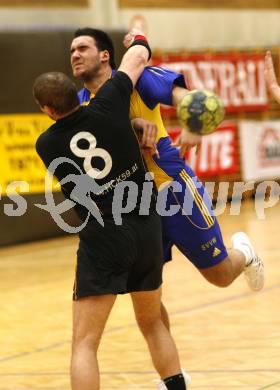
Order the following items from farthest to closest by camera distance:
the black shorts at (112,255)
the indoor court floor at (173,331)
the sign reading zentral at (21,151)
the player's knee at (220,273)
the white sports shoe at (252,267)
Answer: the sign reading zentral at (21,151), the white sports shoe at (252,267), the indoor court floor at (173,331), the player's knee at (220,273), the black shorts at (112,255)

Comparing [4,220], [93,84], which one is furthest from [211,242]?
[4,220]

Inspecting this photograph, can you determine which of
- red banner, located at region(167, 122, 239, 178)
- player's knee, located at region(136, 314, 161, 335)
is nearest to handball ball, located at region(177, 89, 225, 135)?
player's knee, located at region(136, 314, 161, 335)

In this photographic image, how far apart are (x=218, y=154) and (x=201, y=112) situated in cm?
1406

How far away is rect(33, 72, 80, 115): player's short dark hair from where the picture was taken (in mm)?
4656

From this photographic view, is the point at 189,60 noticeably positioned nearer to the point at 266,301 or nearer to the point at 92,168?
the point at 266,301

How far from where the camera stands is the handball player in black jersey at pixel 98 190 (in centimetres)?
477

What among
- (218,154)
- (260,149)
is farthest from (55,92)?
(260,149)

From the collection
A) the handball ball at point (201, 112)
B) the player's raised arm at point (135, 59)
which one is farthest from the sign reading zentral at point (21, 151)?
the handball ball at point (201, 112)

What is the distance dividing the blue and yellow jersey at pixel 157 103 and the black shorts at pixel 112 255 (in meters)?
0.79

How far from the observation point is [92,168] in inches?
191

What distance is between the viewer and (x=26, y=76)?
14.8m

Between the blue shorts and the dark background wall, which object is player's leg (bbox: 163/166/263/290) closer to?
the blue shorts

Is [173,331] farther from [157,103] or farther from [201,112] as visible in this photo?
[201,112]

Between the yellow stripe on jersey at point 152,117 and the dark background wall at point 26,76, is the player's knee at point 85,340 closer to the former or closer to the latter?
the yellow stripe on jersey at point 152,117
